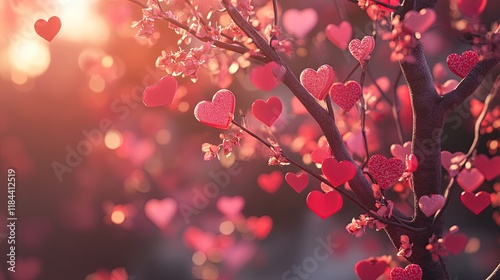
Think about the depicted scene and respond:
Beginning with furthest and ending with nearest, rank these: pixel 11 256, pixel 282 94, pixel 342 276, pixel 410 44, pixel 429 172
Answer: pixel 282 94 → pixel 342 276 → pixel 11 256 → pixel 429 172 → pixel 410 44

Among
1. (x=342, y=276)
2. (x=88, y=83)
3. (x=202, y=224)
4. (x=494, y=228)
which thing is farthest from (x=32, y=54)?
(x=494, y=228)

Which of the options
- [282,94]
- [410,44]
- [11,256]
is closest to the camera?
[410,44]

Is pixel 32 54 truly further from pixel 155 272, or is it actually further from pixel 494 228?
pixel 494 228

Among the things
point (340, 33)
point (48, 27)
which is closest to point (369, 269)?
Result: point (340, 33)

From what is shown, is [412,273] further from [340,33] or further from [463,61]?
[340,33]

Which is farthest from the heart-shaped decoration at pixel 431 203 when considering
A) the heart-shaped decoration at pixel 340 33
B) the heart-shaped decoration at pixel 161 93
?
the heart-shaped decoration at pixel 161 93

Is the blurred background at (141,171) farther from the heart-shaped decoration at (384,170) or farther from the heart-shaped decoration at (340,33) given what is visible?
the heart-shaped decoration at (384,170)

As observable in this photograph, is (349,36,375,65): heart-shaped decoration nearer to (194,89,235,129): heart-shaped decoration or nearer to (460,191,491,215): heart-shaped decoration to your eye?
(194,89,235,129): heart-shaped decoration
